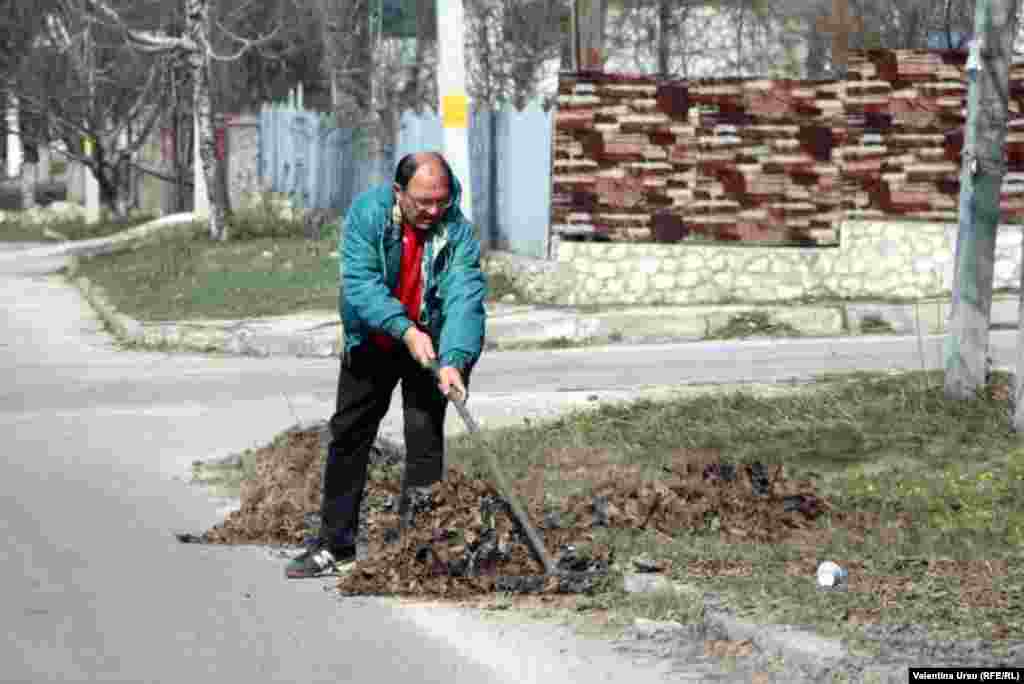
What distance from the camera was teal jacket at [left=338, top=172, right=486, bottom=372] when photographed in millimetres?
7699

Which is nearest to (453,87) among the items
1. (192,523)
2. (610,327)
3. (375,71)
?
(610,327)

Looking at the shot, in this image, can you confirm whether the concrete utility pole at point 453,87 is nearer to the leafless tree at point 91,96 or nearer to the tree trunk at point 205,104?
the tree trunk at point 205,104

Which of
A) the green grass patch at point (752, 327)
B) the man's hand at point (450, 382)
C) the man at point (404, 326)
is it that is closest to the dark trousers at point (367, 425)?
the man at point (404, 326)

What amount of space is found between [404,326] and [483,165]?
15.2 meters

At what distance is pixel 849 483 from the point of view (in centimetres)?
934

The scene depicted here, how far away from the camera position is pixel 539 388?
1455cm

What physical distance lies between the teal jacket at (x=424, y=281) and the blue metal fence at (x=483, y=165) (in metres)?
8.25

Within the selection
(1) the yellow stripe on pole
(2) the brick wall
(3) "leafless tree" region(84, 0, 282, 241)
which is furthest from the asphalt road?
(3) "leafless tree" region(84, 0, 282, 241)

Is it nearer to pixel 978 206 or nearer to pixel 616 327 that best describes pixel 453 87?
pixel 616 327

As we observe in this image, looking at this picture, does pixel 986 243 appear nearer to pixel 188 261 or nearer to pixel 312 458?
pixel 312 458

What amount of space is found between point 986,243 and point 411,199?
15.2ft

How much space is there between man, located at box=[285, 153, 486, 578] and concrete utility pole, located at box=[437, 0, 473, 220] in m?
7.88

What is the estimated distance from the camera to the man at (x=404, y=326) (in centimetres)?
770

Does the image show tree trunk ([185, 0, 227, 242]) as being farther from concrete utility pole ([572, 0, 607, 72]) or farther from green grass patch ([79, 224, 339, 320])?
concrete utility pole ([572, 0, 607, 72])
